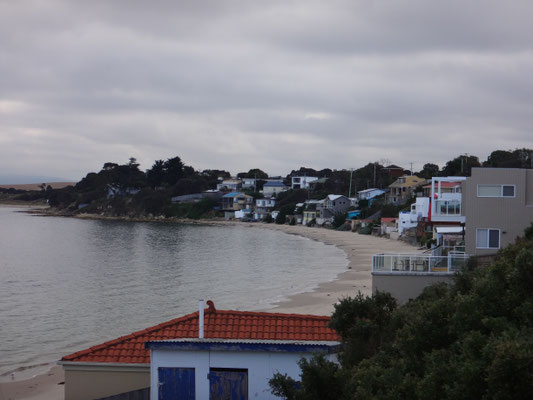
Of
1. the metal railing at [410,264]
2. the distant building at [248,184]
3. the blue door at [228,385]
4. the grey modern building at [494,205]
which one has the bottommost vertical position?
the blue door at [228,385]

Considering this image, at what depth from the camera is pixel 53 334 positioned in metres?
24.3

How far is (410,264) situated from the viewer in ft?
63.5

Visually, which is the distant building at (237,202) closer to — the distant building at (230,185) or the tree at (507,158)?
the distant building at (230,185)

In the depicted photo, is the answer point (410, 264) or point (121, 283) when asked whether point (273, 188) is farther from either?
point (410, 264)

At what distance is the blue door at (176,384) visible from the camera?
11.1m

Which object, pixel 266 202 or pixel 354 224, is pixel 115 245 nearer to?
pixel 354 224

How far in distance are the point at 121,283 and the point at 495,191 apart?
82.8 ft

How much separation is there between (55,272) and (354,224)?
59063mm

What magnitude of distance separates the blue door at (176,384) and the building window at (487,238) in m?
15.4

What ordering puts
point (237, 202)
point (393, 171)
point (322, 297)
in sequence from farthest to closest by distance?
point (237, 202) < point (393, 171) < point (322, 297)

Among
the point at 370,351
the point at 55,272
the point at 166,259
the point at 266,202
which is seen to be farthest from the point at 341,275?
the point at 266,202

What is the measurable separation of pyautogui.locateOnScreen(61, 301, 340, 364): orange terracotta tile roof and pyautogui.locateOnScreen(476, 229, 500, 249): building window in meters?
12.5

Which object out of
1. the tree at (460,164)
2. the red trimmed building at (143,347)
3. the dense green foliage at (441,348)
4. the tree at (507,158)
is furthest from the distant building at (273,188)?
the dense green foliage at (441,348)

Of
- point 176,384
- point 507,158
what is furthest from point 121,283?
point 507,158
